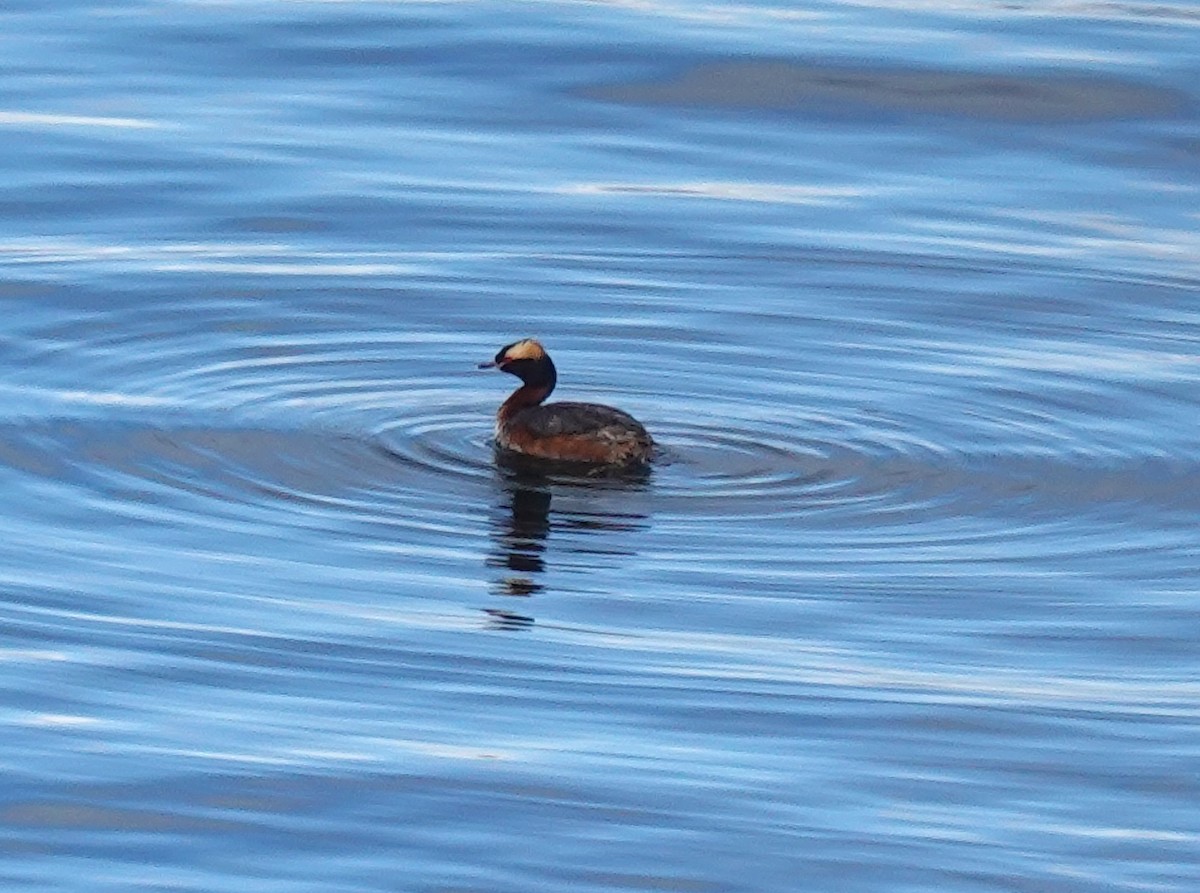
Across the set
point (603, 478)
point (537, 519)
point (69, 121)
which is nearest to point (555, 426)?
point (603, 478)

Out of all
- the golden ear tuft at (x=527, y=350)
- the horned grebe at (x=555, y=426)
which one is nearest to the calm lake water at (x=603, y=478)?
the horned grebe at (x=555, y=426)

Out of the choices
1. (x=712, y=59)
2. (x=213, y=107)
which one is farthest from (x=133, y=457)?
(x=712, y=59)

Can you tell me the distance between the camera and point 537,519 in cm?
1462

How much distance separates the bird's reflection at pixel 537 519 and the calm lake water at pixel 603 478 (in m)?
0.04

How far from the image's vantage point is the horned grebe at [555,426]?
15.2 metres

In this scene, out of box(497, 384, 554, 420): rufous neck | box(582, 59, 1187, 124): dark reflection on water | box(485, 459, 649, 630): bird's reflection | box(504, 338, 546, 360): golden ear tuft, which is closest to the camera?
box(485, 459, 649, 630): bird's reflection

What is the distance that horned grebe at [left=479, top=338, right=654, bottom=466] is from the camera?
599 inches

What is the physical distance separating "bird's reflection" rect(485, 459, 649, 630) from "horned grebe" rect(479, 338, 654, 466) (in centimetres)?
10

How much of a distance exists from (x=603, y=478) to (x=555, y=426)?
1.29ft

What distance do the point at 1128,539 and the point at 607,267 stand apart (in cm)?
611

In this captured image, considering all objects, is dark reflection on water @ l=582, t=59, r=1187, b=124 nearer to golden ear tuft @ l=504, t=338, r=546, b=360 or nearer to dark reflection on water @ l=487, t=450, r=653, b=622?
golden ear tuft @ l=504, t=338, r=546, b=360

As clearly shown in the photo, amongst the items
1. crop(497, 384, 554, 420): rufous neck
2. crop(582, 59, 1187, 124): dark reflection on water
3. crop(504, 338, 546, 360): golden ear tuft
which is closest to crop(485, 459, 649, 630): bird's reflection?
crop(497, 384, 554, 420): rufous neck

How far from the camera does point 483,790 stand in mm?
10805

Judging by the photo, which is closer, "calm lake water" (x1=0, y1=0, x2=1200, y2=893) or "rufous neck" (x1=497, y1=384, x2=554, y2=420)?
"calm lake water" (x1=0, y1=0, x2=1200, y2=893)
